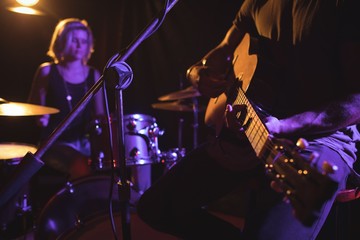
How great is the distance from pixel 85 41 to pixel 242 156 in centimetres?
300

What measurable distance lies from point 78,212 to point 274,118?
5.14 feet

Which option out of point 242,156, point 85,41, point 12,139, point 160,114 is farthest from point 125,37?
point 242,156

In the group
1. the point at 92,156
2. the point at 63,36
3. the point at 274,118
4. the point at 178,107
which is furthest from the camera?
the point at 63,36

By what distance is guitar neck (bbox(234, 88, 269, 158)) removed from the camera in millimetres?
1343

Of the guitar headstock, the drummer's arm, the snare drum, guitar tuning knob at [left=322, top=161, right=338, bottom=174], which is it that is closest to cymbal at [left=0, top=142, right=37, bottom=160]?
the snare drum

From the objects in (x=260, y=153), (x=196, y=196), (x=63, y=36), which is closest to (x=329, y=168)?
(x=260, y=153)

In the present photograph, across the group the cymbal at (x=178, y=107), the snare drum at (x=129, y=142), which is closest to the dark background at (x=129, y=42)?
the cymbal at (x=178, y=107)

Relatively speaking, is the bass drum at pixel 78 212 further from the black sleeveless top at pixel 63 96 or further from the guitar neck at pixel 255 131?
the black sleeveless top at pixel 63 96

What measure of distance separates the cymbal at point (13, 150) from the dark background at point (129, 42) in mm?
1747

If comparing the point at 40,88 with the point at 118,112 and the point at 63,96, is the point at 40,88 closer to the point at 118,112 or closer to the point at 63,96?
the point at 63,96

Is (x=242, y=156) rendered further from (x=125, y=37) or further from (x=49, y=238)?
(x=125, y=37)

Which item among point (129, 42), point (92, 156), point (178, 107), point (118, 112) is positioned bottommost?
point (92, 156)

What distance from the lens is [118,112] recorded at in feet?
4.76

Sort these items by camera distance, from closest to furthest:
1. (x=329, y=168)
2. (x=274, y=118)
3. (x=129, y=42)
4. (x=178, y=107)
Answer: (x=329, y=168) < (x=274, y=118) < (x=178, y=107) < (x=129, y=42)
